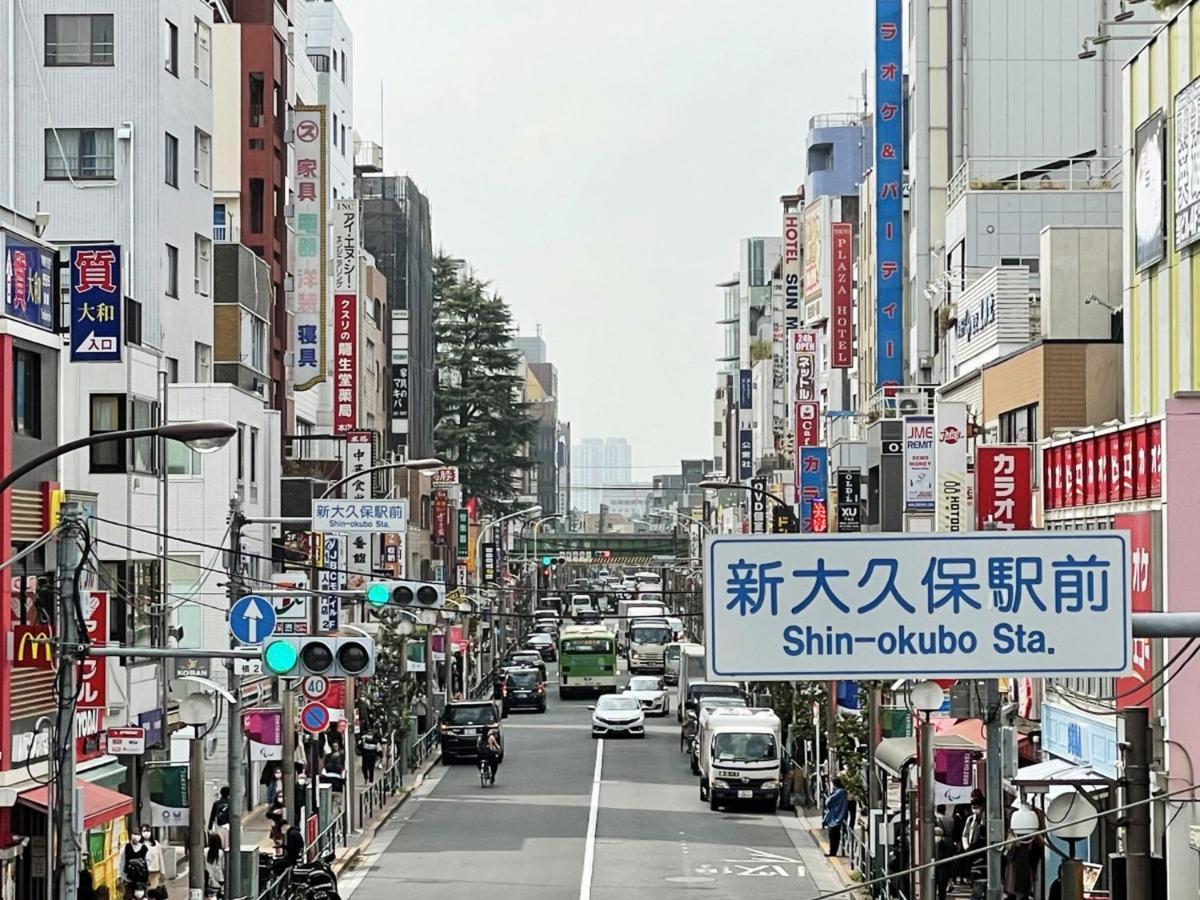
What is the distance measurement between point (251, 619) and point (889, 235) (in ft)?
128

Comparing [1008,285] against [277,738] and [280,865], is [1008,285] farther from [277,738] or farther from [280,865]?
[280,865]

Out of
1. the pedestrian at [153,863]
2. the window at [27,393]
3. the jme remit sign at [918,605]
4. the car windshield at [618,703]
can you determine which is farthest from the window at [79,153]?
the jme remit sign at [918,605]

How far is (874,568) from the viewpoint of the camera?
941 centimetres

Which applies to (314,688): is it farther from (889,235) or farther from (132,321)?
(889,235)

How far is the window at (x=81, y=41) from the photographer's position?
50.2 metres

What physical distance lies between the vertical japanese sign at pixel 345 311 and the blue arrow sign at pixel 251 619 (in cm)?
3840

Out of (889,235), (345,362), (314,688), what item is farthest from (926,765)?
(345,362)

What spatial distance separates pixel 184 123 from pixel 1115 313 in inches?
922

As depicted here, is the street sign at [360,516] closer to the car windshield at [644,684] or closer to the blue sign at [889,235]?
the blue sign at [889,235]

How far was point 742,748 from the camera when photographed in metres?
49.7

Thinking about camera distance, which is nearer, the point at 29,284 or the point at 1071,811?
the point at 1071,811

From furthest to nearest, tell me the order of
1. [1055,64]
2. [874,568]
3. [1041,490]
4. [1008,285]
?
[1055,64], [1008,285], [1041,490], [874,568]

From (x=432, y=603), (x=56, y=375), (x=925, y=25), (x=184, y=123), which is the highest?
(x=925, y=25)

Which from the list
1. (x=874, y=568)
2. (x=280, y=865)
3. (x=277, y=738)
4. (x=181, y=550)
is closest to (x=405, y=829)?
(x=277, y=738)
